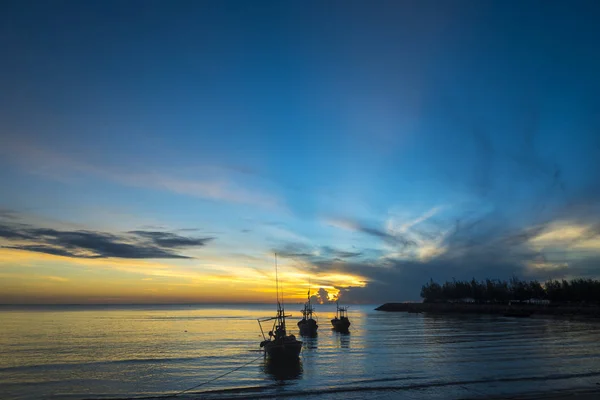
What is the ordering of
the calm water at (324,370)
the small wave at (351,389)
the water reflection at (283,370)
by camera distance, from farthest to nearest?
the water reflection at (283,370), the calm water at (324,370), the small wave at (351,389)

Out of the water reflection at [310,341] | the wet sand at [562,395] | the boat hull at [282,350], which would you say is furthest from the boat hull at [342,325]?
the wet sand at [562,395]

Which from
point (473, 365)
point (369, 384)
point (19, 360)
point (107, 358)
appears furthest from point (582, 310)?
point (19, 360)

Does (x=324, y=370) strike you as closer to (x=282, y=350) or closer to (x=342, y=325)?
(x=282, y=350)

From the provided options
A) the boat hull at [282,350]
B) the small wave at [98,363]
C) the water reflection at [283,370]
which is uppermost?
the boat hull at [282,350]

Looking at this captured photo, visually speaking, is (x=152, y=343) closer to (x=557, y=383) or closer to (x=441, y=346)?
(x=441, y=346)

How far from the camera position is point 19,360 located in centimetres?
5203

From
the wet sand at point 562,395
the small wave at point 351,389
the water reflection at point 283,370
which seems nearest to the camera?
the wet sand at point 562,395

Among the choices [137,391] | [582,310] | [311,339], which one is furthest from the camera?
[582,310]

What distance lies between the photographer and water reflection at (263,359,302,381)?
127 feet

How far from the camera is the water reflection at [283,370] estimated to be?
3881cm

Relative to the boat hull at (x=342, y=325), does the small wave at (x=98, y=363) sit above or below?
below

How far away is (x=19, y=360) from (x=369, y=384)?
46366mm

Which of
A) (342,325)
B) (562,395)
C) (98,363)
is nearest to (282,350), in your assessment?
(98,363)

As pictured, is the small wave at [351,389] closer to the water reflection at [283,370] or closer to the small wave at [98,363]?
the water reflection at [283,370]
